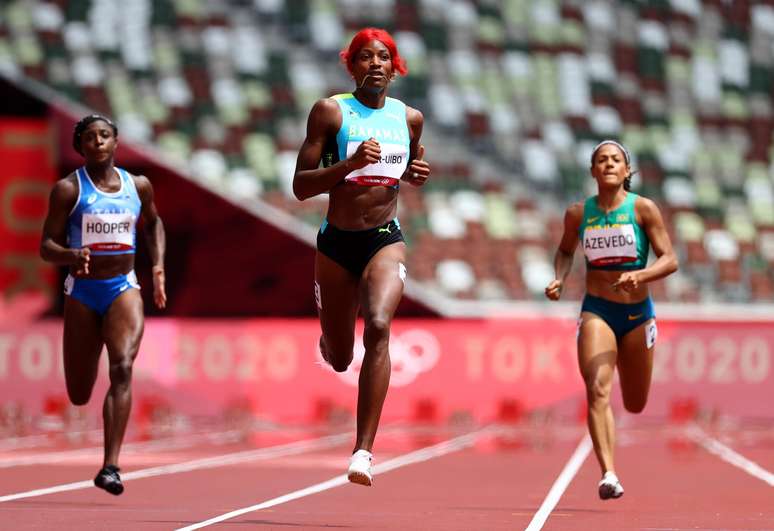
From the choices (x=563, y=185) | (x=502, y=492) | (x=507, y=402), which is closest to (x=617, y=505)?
(x=502, y=492)

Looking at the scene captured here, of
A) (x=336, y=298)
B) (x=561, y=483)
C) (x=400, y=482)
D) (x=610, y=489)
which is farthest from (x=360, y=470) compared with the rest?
(x=561, y=483)

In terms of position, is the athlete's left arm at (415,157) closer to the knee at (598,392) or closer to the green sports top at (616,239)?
the green sports top at (616,239)

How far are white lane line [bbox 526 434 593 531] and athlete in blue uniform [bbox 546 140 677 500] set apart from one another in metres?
0.59

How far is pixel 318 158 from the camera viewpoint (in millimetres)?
7707

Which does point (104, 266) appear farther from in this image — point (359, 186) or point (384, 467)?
point (384, 467)

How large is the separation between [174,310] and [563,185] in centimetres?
668

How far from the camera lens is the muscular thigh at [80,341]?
356 inches

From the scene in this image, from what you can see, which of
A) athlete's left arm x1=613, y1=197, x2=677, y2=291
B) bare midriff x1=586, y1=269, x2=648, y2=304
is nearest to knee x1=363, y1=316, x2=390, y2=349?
athlete's left arm x1=613, y1=197, x2=677, y2=291

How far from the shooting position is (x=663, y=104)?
94.6ft

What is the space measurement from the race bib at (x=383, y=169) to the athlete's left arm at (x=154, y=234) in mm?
1785

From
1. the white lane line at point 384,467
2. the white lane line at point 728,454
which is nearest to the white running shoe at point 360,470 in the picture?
the white lane line at point 384,467

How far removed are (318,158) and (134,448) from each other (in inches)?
326

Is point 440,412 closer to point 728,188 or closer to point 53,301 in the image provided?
point 53,301

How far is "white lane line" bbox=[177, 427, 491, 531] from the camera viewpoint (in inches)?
324
